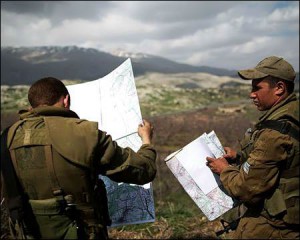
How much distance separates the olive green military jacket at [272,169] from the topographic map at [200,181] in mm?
391

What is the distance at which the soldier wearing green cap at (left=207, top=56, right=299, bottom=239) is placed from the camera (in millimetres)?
2555

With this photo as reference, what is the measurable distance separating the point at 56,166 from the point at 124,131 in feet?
3.24

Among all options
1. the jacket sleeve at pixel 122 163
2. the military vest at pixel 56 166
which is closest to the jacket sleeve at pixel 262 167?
the jacket sleeve at pixel 122 163

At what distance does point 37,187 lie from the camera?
2436 millimetres

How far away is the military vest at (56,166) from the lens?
2400 millimetres

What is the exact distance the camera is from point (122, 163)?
2.55 meters

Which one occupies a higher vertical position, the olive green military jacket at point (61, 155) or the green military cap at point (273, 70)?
the green military cap at point (273, 70)

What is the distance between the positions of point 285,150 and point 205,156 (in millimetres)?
759

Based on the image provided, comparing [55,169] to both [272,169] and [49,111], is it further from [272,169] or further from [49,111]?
[272,169]

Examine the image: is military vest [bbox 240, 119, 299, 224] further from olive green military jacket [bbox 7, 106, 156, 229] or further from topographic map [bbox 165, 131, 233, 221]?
olive green military jacket [bbox 7, 106, 156, 229]

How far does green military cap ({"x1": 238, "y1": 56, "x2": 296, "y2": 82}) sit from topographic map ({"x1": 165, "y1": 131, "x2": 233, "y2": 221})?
2.38 ft

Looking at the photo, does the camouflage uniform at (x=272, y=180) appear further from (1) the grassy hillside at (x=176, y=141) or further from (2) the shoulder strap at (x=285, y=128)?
(1) the grassy hillside at (x=176, y=141)

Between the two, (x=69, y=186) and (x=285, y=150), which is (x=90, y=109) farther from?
(x=285, y=150)

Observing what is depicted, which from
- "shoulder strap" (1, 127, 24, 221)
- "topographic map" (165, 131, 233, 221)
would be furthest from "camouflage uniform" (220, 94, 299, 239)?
"shoulder strap" (1, 127, 24, 221)
